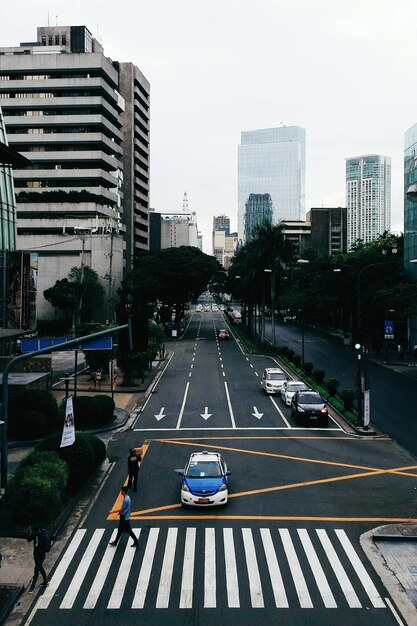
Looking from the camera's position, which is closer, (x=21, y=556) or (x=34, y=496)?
(x=21, y=556)

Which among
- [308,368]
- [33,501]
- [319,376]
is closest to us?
[33,501]

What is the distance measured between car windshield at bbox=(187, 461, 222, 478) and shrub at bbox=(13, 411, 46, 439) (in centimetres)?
1106

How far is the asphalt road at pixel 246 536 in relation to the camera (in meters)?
14.0

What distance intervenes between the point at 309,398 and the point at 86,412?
1307 centimetres

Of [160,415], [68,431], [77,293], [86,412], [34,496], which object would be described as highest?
[77,293]

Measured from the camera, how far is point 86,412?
33.4 meters

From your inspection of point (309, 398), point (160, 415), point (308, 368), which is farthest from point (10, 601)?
point (308, 368)

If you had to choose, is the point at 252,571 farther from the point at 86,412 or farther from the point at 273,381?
the point at 273,381

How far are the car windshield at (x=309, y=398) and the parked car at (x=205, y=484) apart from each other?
13.5m

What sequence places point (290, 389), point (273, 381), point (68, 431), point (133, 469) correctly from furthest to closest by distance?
point (273, 381) < point (290, 389) < point (133, 469) < point (68, 431)

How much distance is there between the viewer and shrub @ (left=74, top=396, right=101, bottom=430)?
33344 mm

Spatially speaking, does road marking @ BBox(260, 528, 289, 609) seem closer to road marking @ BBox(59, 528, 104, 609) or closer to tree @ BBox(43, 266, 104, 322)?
road marking @ BBox(59, 528, 104, 609)

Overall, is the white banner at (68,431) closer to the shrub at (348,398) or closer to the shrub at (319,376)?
the shrub at (348,398)

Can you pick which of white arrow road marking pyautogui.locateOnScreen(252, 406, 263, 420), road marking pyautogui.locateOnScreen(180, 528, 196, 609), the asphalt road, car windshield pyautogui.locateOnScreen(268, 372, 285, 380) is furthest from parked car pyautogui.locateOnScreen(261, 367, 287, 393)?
road marking pyautogui.locateOnScreen(180, 528, 196, 609)
